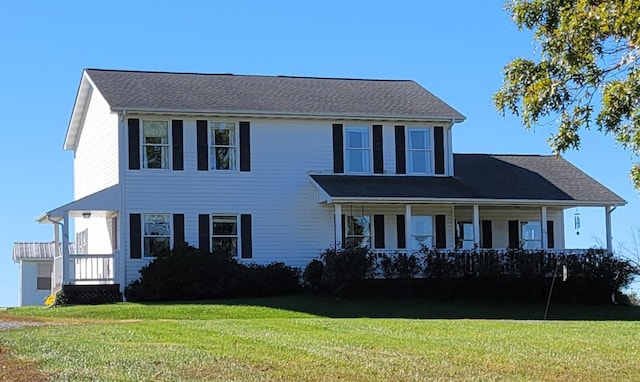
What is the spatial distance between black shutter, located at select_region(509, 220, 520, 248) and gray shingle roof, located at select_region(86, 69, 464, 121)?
4.67 meters

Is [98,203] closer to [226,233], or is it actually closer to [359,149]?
[226,233]

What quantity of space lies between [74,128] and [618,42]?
28833 mm

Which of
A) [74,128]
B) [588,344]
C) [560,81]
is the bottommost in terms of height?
[588,344]

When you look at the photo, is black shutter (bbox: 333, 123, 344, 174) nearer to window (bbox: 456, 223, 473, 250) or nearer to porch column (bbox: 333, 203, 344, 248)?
porch column (bbox: 333, 203, 344, 248)

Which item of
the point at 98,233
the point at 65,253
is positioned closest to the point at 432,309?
the point at 65,253

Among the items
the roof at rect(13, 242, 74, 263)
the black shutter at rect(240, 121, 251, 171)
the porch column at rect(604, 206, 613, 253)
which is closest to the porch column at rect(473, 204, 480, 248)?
the porch column at rect(604, 206, 613, 253)

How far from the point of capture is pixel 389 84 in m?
39.2

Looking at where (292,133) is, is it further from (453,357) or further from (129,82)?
(453,357)

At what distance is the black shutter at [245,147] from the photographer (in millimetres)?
34000

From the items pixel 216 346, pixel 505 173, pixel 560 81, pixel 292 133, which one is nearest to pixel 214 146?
pixel 292 133

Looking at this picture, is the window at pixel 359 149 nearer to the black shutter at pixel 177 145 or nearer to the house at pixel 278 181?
the house at pixel 278 181

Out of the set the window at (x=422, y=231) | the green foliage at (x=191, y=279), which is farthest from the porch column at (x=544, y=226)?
the green foliage at (x=191, y=279)

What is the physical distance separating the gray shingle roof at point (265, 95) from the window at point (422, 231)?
342 centimetres

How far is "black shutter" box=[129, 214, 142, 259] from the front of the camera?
32.6 meters
